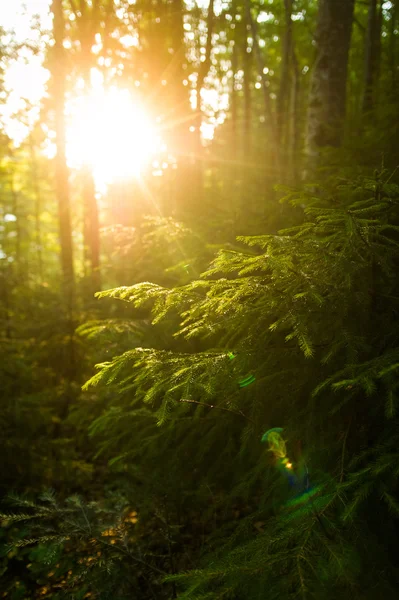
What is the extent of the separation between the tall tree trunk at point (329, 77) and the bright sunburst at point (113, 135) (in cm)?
618

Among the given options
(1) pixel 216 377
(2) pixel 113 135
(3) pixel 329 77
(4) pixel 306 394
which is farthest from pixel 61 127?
(4) pixel 306 394

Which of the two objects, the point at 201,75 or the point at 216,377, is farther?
the point at 201,75

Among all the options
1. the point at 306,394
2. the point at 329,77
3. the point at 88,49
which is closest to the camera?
the point at 306,394

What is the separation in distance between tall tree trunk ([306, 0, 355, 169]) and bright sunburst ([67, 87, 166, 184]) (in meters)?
6.18

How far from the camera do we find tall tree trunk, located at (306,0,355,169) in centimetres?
636

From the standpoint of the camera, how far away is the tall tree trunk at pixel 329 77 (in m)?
6.36

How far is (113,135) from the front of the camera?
39.0ft

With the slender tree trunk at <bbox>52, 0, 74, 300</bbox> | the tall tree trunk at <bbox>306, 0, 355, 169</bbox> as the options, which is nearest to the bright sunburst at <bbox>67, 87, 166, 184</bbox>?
the slender tree trunk at <bbox>52, 0, 74, 300</bbox>

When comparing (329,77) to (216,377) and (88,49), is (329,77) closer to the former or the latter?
(216,377)

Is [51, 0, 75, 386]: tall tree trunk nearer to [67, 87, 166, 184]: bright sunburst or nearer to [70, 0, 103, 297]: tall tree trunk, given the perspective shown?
[70, 0, 103, 297]: tall tree trunk

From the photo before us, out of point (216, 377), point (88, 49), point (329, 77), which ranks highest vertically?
point (88, 49)

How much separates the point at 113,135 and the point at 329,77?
7.40 m

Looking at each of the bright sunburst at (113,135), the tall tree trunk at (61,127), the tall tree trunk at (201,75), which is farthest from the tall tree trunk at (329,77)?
the tall tree trunk at (61,127)

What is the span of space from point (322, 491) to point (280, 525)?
292 mm
